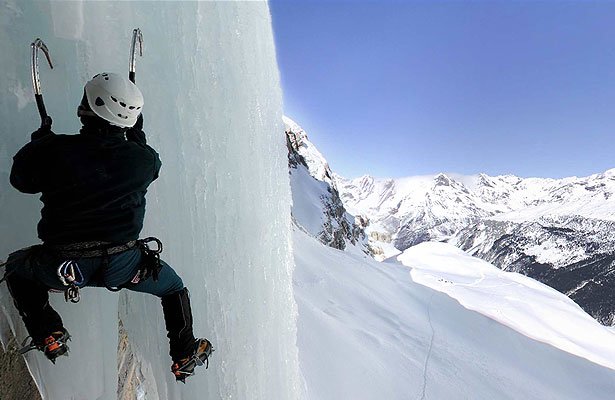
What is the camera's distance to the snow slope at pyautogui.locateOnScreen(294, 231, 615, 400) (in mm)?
7820

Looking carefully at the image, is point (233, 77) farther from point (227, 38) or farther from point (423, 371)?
point (423, 371)

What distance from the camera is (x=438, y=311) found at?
17.2 meters

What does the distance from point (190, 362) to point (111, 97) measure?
1571mm

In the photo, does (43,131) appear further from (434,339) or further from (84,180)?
(434,339)

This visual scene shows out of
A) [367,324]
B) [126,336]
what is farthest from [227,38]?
[367,324]

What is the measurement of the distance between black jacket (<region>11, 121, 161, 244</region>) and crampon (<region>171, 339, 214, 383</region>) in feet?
2.82

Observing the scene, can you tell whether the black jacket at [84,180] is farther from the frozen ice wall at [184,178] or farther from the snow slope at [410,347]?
the snow slope at [410,347]

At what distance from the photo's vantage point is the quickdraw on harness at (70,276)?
1.86 m

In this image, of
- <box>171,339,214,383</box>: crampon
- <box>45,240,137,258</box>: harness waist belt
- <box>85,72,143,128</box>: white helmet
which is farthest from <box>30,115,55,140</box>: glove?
<box>171,339,214,383</box>: crampon

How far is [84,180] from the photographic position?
184 cm

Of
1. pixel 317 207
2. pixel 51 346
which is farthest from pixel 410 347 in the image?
pixel 317 207

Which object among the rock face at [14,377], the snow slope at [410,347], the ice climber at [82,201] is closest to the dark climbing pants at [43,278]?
the ice climber at [82,201]

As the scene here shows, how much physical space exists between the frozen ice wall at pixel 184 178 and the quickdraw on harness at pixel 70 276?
41cm

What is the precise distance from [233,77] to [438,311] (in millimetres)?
16419
